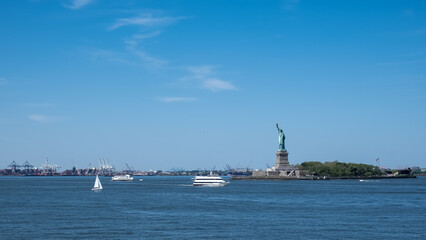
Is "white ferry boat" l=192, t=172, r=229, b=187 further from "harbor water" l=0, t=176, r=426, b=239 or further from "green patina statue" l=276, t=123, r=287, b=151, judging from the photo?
"harbor water" l=0, t=176, r=426, b=239

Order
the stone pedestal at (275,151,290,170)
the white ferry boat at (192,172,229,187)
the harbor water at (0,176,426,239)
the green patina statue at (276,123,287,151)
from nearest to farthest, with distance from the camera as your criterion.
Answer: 1. the harbor water at (0,176,426,239)
2. the white ferry boat at (192,172,229,187)
3. the stone pedestal at (275,151,290,170)
4. the green patina statue at (276,123,287,151)

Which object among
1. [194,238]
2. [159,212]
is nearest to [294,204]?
[159,212]

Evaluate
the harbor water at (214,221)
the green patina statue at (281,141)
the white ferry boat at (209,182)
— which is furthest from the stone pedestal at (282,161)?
the harbor water at (214,221)

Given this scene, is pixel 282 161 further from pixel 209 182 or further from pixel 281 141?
pixel 209 182

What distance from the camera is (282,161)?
184 metres

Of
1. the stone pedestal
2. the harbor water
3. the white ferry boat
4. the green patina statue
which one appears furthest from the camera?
the green patina statue

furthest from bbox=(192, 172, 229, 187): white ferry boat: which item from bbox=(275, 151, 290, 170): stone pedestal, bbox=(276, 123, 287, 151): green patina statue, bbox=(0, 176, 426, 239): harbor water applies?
bbox=(0, 176, 426, 239): harbor water

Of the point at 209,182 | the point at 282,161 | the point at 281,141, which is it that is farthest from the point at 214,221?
the point at 282,161

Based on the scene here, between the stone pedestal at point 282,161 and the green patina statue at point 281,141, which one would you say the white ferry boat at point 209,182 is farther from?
the green patina statue at point 281,141

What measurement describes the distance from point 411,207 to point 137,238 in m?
39.2

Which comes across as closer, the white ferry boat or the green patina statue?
the white ferry boat

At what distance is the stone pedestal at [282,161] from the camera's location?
181 metres

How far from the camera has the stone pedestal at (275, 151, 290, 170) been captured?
18115cm

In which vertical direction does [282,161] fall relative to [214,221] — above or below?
above
